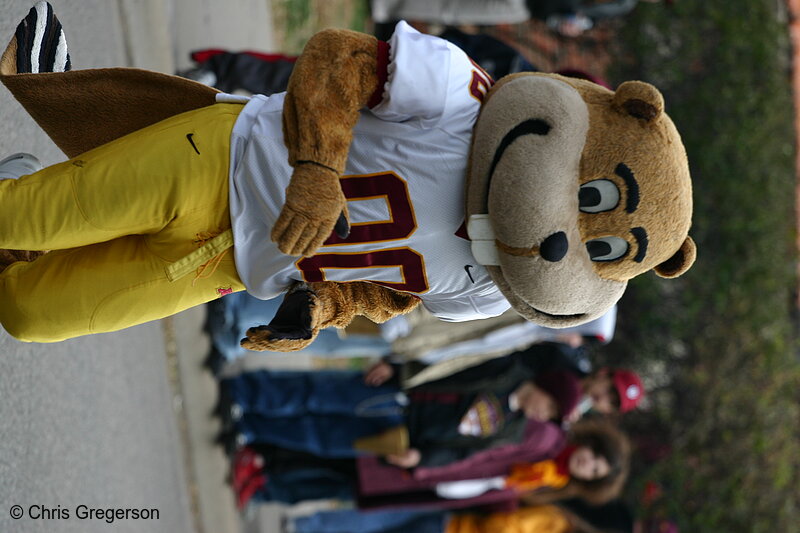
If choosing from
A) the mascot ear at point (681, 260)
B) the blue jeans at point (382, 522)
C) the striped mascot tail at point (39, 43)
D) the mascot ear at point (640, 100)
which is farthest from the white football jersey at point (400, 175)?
the blue jeans at point (382, 522)

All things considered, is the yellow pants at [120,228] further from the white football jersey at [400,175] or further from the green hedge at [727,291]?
the green hedge at [727,291]

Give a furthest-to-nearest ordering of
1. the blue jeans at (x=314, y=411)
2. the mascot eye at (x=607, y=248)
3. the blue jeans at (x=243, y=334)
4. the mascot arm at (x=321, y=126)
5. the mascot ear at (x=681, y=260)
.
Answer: the blue jeans at (x=314, y=411) < the blue jeans at (x=243, y=334) < the mascot ear at (x=681, y=260) < the mascot eye at (x=607, y=248) < the mascot arm at (x=321, y=126)

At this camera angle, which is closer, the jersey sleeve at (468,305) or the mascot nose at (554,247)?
the mascot nose at (554,247)

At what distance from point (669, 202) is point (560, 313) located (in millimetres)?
380

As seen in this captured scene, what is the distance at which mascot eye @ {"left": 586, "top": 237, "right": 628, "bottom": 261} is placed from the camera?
1.92 metres

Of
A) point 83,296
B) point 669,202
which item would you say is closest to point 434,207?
point 669,202

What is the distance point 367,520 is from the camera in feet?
15.8

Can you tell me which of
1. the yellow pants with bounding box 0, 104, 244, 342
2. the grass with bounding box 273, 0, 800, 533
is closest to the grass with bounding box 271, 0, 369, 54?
the grass with bounding box 273, 0, 800, 533

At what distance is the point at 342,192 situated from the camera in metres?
1.85

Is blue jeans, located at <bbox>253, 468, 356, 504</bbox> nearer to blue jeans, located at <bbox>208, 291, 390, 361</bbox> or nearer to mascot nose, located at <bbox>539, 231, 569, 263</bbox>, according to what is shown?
blue jeans, located at <bbox>208, 291, 390, 361</bbox>

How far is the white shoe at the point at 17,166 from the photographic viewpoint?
2.08 m

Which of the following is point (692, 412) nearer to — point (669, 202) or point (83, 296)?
point (669, 202)

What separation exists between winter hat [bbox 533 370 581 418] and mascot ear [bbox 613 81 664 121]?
99.5 inches

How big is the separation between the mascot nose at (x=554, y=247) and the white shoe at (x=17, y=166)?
1401 mm
